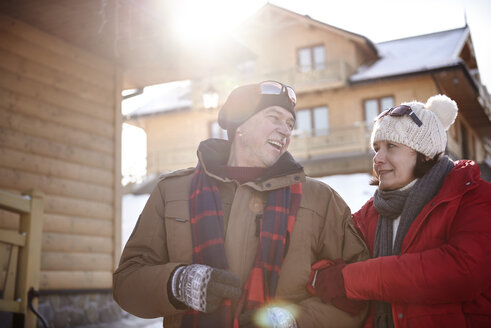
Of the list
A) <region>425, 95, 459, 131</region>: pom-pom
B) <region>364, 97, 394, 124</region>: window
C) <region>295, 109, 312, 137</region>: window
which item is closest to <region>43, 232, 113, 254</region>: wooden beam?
<region>425, 95, 459, 131</region>: pom-pom

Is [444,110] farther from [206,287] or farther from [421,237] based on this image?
[206,287]

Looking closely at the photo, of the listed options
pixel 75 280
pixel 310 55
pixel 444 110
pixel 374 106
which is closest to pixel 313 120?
pixel 374 106

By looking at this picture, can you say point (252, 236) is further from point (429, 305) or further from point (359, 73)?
point (359, 73)

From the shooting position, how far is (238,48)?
816 centimetres

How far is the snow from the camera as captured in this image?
18.7 meters

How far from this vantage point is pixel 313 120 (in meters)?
23.0

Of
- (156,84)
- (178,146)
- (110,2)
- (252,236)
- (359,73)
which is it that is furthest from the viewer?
(178,146)

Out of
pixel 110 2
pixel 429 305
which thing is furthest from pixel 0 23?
pixel 429 305

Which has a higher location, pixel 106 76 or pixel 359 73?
pixel 359 73

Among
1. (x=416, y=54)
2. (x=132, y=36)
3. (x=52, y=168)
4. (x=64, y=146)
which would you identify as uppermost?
(x=416, y=54)

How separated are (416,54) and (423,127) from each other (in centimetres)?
2077

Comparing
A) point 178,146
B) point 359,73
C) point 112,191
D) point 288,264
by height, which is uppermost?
point 359,73

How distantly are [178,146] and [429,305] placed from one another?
23.4 metres

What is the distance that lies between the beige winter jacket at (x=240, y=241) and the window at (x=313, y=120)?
1952cm
